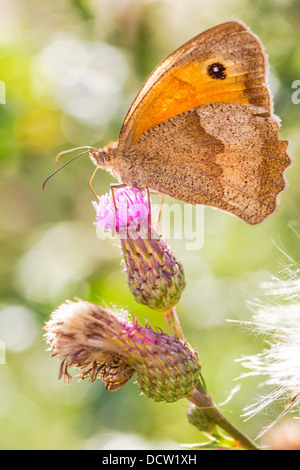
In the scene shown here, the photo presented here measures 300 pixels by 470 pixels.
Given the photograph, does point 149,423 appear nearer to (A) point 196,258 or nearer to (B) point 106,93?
(A) point 196,258

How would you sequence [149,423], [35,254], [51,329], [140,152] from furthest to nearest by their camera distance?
[35,254] < [149,423] < [140,152] < [51,329]

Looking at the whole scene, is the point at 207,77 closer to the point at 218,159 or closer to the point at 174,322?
the point at 218,159

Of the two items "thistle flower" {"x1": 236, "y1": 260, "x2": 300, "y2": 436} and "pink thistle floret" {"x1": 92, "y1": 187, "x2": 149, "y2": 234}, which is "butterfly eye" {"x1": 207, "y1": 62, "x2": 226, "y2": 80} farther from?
"thistle flower" {"x1": 236, "y1": 260, "x2": 300, "y2": 436}

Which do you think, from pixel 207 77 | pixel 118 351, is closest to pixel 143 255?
pixel 118 351

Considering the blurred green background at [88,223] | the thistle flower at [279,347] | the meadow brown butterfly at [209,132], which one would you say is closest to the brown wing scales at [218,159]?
the meadow brown butterfly at [209,132]

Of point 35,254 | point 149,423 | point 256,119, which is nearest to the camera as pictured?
point 256,119

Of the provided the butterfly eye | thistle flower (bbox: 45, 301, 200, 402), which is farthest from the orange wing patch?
thistle flower (bbox: 45, 301, 200, 402)

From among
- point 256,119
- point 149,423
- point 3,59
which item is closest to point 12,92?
point 3,59
